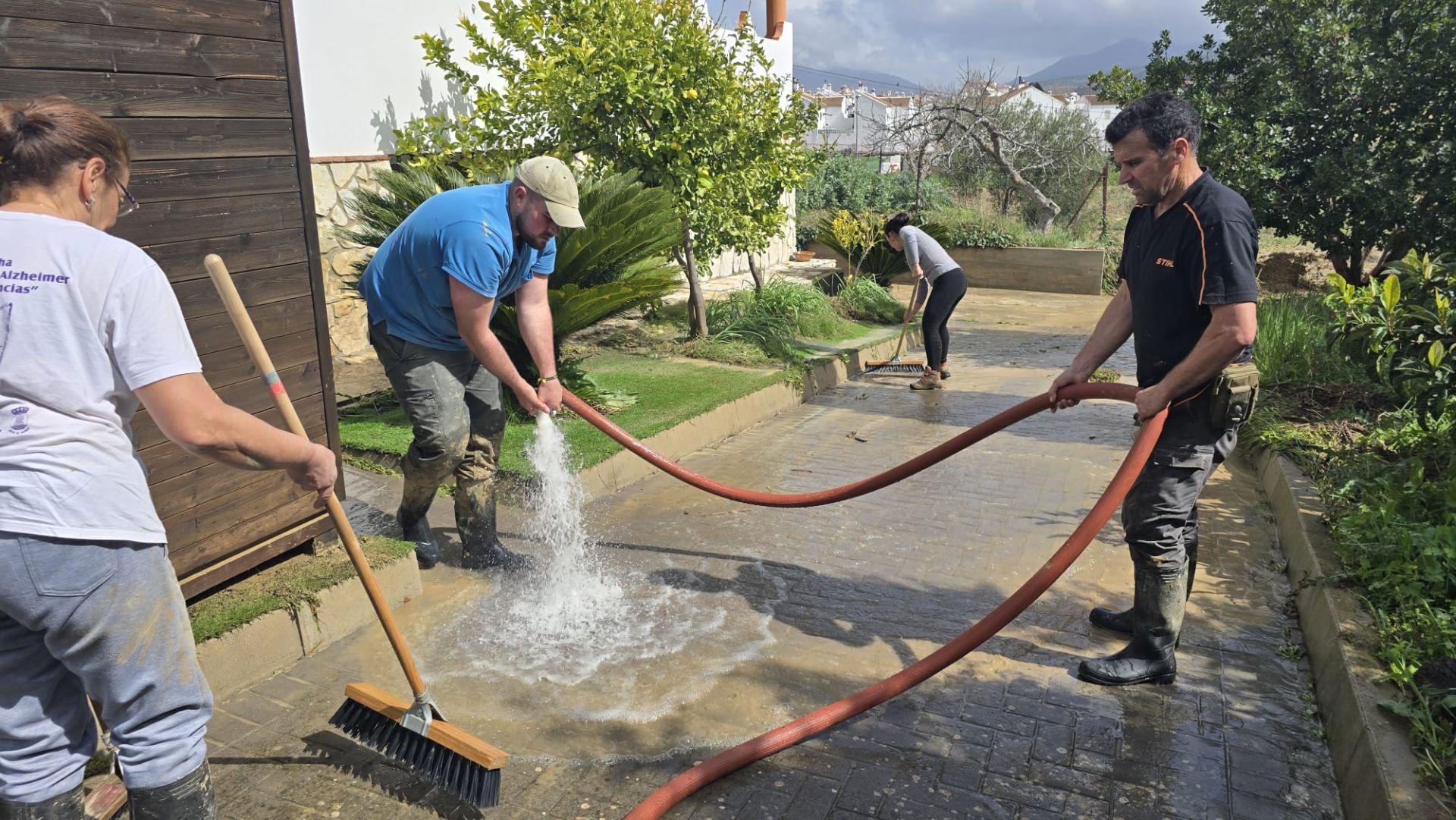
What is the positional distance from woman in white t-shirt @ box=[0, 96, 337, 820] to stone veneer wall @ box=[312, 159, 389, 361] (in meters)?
6.80

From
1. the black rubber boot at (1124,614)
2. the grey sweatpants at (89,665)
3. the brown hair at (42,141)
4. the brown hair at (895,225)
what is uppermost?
the brown hair at (42,141)

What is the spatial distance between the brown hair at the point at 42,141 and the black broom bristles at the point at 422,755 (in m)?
1.75

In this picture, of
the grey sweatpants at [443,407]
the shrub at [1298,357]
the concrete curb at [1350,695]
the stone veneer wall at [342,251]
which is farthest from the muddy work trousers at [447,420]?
the shrub at [1298,357]

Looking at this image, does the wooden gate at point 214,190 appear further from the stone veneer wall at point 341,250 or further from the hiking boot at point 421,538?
the stone veneer wall at point 341,250

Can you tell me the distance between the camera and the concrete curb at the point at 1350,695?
8.55 ft

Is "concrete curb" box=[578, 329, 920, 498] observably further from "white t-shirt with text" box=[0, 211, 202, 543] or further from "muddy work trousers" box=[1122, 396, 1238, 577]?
"white t-shirt with text" box=[0, 211, 202, 543]

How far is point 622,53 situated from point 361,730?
6360 millimetres

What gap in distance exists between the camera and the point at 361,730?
9.87ft

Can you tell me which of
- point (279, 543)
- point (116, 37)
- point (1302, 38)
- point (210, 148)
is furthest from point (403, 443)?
point (1302, 38)

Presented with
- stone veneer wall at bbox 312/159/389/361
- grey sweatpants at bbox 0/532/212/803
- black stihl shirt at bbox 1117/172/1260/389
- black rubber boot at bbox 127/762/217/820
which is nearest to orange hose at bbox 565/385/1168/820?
black stihl shirt at bbox 1117/172/1260/389

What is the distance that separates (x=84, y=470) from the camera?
6.63 ft

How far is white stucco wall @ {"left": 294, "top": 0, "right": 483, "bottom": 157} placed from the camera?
839 cm

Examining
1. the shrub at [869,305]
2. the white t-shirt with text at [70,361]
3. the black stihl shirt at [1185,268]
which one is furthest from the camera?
the shrub at [869,305]

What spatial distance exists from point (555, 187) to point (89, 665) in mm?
2453
